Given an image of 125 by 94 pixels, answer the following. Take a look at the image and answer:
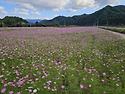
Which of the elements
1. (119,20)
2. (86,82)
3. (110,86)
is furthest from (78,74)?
(119,20)

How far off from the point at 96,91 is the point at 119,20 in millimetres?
129334

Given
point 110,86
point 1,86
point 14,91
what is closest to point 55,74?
point 14,91

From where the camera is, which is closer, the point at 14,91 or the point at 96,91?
the point at 14,91

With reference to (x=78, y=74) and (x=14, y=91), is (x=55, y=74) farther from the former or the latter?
(x=14, y=91)

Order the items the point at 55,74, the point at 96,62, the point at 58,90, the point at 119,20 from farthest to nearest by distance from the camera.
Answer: the point at 119,20, the point at 96,62, the point at 55,74, the point at 58,90

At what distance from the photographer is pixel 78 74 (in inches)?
163

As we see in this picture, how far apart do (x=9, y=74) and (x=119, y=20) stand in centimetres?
13063

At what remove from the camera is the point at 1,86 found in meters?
3.03

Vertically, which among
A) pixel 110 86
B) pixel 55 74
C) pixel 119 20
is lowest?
pixel 110 86

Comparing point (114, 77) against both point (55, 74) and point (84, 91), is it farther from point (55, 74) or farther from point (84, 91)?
point (55, 74)

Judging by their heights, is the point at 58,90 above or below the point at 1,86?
below

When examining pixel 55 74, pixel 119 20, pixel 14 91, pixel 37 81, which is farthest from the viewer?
pixel 119 20

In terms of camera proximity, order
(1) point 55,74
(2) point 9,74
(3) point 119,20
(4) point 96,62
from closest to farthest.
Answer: (2) point 9,74
(1) point 55,74
(4) point 96,62
(3) point 119,20

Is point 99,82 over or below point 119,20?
below
